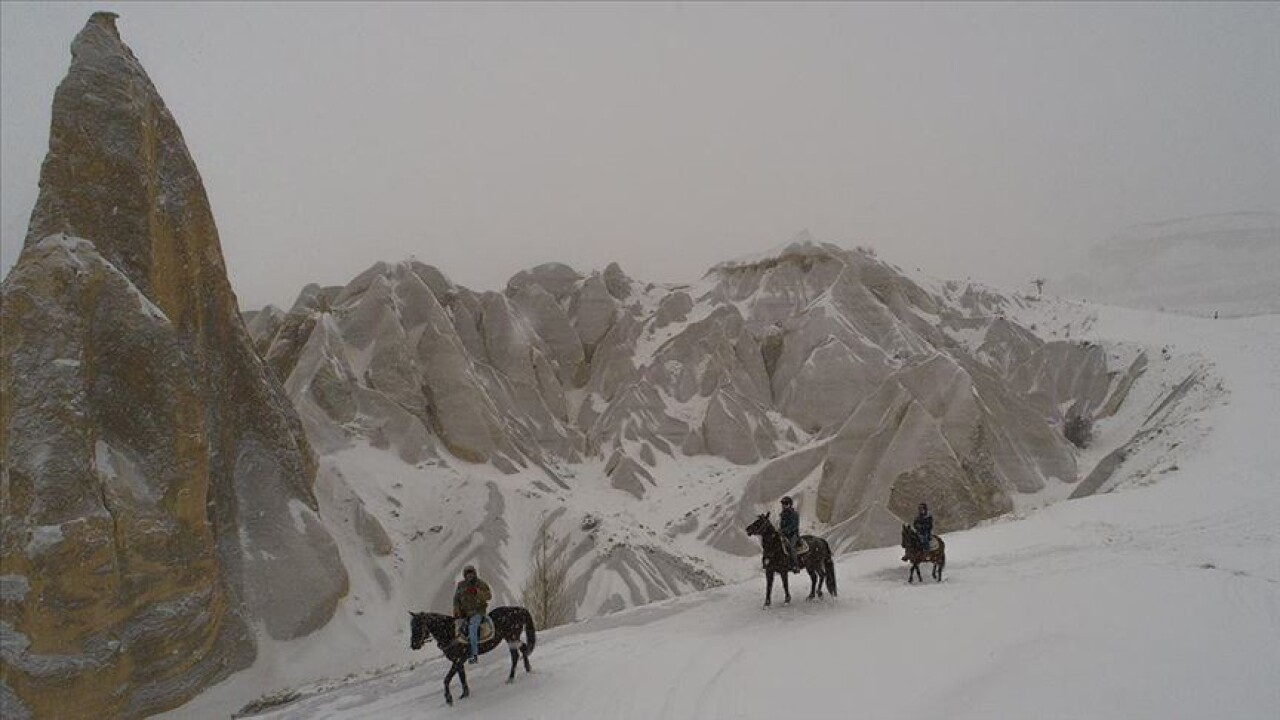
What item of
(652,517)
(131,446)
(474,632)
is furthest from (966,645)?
(652,517)

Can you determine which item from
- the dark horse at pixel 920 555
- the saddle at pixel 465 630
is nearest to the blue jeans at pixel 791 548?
the dark horse at pixel 920 555

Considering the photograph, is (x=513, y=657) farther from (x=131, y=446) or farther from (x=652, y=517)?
(x=652, y=517)

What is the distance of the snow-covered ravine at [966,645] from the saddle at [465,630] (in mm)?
815

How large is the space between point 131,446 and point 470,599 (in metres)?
18.0

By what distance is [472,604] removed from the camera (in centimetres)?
1144

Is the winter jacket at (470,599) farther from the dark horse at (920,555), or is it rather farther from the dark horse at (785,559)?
the dark horse at (920,555)

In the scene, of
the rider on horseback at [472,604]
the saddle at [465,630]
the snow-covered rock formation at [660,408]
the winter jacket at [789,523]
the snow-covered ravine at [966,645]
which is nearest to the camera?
the snow-covered ravine at [966,645]

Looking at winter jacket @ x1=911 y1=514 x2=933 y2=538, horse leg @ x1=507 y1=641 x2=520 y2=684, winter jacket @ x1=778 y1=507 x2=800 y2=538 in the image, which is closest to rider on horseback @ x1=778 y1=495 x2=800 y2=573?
winter jacket @ x1=778 y1=507 x2=800 y2=538

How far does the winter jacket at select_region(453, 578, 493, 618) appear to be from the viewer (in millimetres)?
11398

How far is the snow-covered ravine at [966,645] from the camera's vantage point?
27.2ft

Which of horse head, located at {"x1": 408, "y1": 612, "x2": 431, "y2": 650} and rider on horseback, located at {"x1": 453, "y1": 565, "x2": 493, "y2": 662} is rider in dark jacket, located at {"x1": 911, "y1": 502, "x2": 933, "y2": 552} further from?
horse head, located at {"x1": 408, "y1": 612, "x2": 431, "y2": 650}

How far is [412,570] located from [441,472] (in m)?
10.1

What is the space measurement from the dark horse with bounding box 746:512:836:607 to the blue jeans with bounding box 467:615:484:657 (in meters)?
5.58

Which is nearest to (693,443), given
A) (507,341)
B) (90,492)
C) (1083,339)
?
(507,341)
